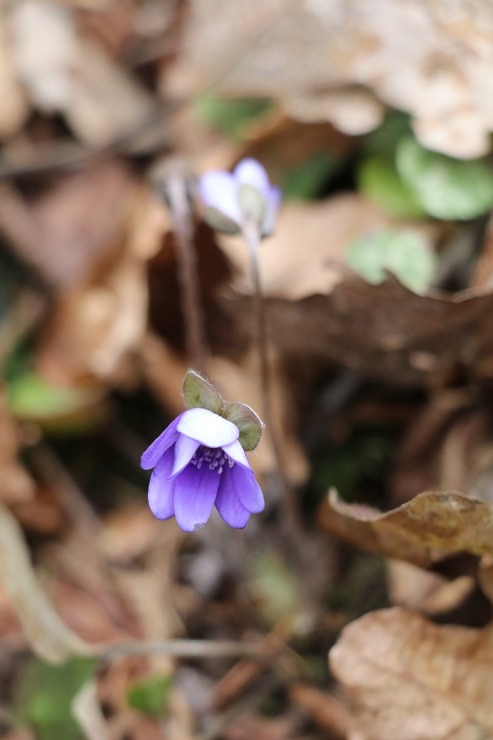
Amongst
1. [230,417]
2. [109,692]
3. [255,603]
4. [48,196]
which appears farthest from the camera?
[48,196]

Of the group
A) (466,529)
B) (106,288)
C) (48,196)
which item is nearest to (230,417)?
(466,529)

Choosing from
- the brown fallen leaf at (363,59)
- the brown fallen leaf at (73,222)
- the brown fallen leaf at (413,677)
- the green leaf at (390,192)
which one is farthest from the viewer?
the brown fallen leaf at (73,222)

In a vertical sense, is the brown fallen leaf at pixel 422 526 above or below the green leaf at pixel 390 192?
below

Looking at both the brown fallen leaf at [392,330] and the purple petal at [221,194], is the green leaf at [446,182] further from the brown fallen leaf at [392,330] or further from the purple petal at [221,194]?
the purple petal at [221,194]

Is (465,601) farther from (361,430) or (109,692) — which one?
(109,692)

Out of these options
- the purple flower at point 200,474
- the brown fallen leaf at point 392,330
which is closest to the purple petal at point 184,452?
the purple flower at point 200,474

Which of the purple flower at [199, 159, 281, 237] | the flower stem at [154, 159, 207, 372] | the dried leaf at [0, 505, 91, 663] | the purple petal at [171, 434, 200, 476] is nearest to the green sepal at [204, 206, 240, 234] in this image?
the purple flower at [199, 159, 281, 237]

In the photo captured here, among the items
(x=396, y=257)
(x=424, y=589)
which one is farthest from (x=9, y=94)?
(x=424, y=589)

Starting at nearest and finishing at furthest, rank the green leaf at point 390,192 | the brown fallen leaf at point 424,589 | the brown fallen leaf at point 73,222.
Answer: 1. the brown fallen leaf at point 424,589
2. the green leaf at point 390,192
3. the brown fallen leaf at point 73,222
